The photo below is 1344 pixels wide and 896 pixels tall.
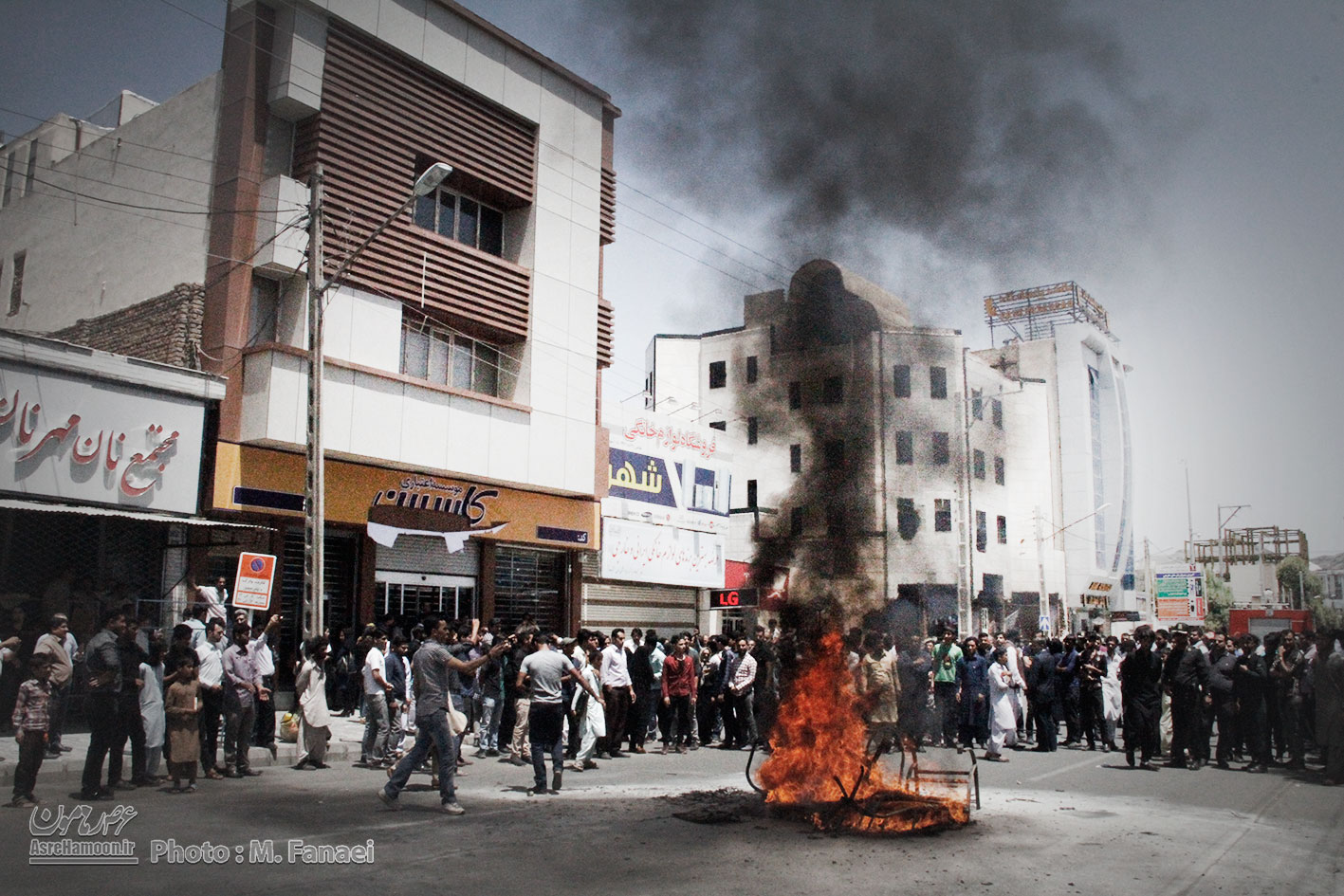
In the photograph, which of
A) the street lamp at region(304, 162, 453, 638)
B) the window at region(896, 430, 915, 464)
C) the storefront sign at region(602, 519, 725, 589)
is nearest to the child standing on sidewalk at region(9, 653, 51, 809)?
the street lamp at region(304, 162, 453, 638)

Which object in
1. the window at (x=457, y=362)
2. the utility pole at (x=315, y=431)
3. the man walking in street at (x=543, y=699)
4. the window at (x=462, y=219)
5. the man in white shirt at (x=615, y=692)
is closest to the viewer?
the man walking in street at (x=543, y=699)

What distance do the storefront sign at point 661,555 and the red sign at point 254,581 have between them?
1030 centimetres

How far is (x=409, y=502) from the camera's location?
1719 cm

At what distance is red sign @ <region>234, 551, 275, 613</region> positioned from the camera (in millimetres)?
11820

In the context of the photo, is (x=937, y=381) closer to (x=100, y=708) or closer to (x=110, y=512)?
(x=100, y=708)

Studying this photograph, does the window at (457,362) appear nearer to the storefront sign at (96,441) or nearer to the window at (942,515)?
the storefront sign at (96,441)

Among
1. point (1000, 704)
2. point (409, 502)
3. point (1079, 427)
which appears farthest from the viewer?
point (1079, 427)

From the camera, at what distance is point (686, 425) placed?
86.2ft

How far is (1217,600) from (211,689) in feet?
250

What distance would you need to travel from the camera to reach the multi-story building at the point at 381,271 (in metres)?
15.6

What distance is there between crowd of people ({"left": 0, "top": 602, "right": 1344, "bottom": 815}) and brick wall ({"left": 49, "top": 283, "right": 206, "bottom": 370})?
16.0 ft

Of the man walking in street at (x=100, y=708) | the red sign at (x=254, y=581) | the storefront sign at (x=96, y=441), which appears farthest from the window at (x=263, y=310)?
the man walking in street at (x=100, y=708)

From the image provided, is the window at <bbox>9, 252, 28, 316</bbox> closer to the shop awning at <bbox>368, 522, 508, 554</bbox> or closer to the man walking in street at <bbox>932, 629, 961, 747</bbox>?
the shop awning at <bbox>368, 522, 508, 554</bbox>

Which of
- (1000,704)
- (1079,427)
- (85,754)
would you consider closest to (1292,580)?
(1079,427)
